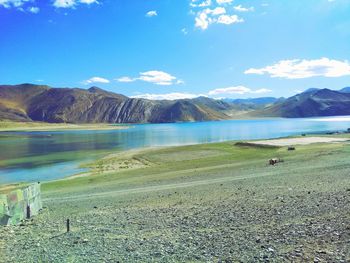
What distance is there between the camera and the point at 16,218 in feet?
60.1

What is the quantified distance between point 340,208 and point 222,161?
3643cm

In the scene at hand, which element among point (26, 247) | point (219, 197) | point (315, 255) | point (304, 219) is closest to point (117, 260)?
point (26, 247)

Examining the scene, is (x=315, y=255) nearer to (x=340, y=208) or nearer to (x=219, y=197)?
(x=340, y=208)

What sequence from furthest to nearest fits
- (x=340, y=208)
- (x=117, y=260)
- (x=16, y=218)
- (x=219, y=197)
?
(x=219, y=197) → (x=16, y=218) → (x=340, y=208) → (x=117, y=260)

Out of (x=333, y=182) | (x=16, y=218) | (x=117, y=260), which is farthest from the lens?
(x=333, y=182)

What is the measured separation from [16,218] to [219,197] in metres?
11.0

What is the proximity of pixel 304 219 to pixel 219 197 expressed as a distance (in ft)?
26.0

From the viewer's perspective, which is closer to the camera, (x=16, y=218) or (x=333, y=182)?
(x=16, y=218)

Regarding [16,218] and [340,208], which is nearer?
[340,208]

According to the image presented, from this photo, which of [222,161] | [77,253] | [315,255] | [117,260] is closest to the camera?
[315,255]

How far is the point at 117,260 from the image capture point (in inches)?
440

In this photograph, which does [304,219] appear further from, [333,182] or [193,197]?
[333,182]

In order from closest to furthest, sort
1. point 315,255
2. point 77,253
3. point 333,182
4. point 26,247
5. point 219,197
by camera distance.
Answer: point 315,255, point 77,253, point 26,247, point 219,197, point 333,182

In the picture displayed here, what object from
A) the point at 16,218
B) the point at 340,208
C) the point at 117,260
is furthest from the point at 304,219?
the point at 16,218
